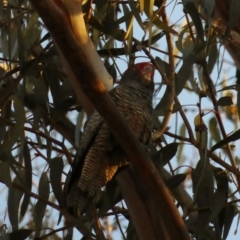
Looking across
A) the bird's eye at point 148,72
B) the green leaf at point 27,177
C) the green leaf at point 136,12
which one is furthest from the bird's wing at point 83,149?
the bird's eye at point 148,72

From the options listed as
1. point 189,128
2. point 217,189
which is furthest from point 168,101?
point 217,189

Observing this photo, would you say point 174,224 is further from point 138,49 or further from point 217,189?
point 138,49

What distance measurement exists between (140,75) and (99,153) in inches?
13.5

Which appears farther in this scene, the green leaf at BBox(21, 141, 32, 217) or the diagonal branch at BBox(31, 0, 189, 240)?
the green leaf at BBox(21, 141, 32, 217)

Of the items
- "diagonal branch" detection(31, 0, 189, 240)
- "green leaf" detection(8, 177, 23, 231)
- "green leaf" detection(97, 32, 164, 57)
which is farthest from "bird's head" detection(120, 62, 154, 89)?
"diagonal branch" detection(31, 0, 189, 240)

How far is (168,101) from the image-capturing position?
139cm

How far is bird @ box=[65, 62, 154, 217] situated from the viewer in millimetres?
1419

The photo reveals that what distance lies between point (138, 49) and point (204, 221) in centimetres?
43

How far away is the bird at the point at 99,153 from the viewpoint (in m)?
1.42

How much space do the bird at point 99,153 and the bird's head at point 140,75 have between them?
0.23 feet

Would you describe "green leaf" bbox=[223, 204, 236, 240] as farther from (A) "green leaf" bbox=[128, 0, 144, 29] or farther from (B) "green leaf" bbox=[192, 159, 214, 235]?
(A) "green leaf" bbox=[128, 0, 144, 29]

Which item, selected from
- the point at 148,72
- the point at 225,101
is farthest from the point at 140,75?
the point at 225,101

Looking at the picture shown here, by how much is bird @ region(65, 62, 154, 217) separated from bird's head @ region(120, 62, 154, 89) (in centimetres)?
7

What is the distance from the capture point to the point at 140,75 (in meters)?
1.75
